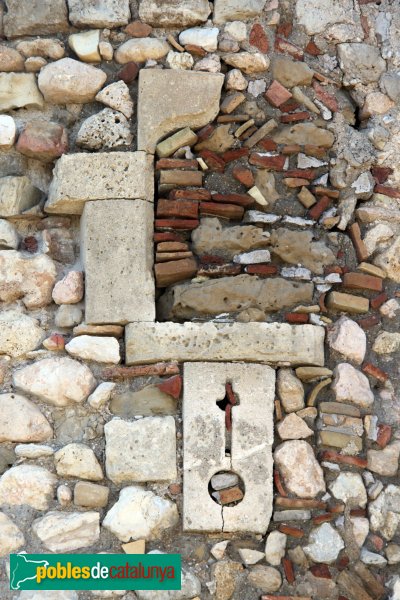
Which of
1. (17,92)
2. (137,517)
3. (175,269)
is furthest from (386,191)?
(137,517)

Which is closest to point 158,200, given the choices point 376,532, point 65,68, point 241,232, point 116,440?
point 241,232

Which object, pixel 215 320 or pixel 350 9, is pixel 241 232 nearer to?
pixel 215 320

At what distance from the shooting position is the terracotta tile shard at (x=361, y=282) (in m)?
4.46

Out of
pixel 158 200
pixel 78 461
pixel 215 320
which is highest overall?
pixel 158 200

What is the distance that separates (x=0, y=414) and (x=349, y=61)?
7.69ft

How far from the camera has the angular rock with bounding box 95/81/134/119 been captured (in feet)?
14.8

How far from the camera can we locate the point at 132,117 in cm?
454

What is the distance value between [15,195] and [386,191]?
1740mm

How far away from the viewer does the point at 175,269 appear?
439 cm

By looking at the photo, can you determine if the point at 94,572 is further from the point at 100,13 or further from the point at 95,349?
the point at 100,13

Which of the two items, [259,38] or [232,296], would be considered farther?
[259,38]

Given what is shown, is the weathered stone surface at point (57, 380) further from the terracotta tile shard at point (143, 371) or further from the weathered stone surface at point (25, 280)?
the weathered stone surface at point (25, 280)

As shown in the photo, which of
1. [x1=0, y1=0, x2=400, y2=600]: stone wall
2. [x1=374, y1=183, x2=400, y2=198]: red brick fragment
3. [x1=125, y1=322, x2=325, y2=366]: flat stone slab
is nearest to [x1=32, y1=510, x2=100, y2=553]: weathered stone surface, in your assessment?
[x1=0, y1=0, x2=400, y2=600]: stone wall

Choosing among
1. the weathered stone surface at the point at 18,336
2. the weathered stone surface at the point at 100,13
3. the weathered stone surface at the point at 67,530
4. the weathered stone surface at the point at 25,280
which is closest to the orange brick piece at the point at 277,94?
the weathered stone surface at the point at 100,13
